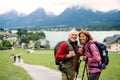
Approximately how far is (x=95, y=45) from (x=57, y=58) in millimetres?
690

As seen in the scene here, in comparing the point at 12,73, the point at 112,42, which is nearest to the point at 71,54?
the point at 12,73

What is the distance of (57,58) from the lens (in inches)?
255

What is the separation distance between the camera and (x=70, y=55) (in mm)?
6371

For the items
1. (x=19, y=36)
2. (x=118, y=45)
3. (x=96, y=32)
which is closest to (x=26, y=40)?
(x=19, y=36)

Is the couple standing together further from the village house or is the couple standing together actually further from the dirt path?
the village house

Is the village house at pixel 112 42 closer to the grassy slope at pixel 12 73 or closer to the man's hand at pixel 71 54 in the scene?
the grassy slope at pixel 12 73

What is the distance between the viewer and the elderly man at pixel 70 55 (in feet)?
21.0

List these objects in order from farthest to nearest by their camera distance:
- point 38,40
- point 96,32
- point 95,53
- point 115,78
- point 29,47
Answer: point 38,40 < point 29,47 < point 96,32 < point 115,78 < point 95,53

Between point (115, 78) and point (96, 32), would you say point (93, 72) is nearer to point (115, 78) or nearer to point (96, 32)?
point (115, 78)

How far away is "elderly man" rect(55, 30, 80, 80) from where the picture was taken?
6410mm

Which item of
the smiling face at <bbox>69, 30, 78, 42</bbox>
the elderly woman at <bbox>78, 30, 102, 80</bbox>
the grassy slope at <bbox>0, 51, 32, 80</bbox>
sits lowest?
the grassy slope at <bbox>0, 51, 32, 80</bbox>

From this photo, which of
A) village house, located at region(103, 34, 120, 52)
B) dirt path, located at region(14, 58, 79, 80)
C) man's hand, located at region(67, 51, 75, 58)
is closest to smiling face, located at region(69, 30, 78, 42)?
man's hand, located at region(67, 51, 75, 58)

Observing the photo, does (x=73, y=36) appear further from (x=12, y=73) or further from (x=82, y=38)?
(x=12, y=73)

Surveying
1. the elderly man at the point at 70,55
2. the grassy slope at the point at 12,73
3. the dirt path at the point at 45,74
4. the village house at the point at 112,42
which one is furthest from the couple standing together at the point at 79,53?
the village house at the point at 112,42
